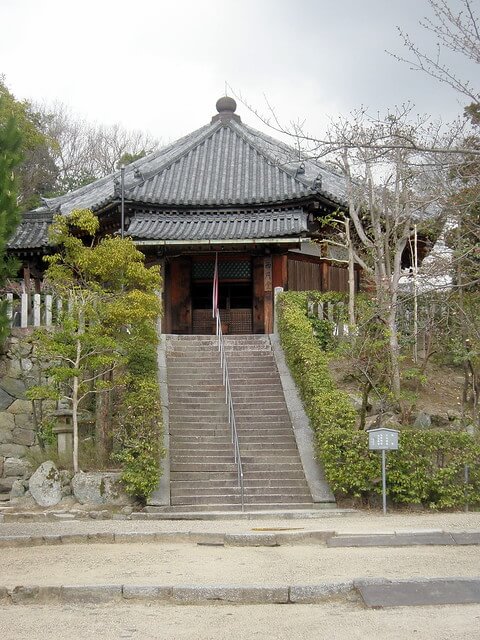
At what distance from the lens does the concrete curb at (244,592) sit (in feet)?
21.7

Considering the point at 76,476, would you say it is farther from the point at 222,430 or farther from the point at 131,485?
the point at 222,430

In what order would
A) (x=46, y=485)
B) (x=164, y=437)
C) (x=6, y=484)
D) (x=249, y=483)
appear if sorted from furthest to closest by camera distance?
1. (x=6, y=484)
2. (x=164, y=437)
3. (x=249, y=483)
4. (x=46, y=485)

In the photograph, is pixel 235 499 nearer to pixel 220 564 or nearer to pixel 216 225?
pixel 220 564

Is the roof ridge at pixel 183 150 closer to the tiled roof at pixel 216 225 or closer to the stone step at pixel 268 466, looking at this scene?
the tiled roof at pixel 216 225

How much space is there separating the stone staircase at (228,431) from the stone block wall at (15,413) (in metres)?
3.16

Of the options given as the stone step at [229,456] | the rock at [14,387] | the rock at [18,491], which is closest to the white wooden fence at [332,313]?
the stone step at [229,456]

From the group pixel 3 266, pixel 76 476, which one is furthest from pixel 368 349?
pixel 3 266

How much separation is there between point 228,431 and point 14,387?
500 cm

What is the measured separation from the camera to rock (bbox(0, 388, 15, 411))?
1575 centimetres

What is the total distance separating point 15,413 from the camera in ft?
51.8

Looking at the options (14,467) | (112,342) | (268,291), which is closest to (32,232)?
(268,291)

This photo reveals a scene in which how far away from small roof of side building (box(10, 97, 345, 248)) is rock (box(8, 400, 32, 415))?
18.9 ft

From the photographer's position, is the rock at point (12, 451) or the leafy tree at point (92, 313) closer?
the leafy tree at point (92, 313)

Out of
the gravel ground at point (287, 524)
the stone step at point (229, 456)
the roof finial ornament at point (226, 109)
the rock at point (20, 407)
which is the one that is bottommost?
the gravel ground at point (287, 524)
